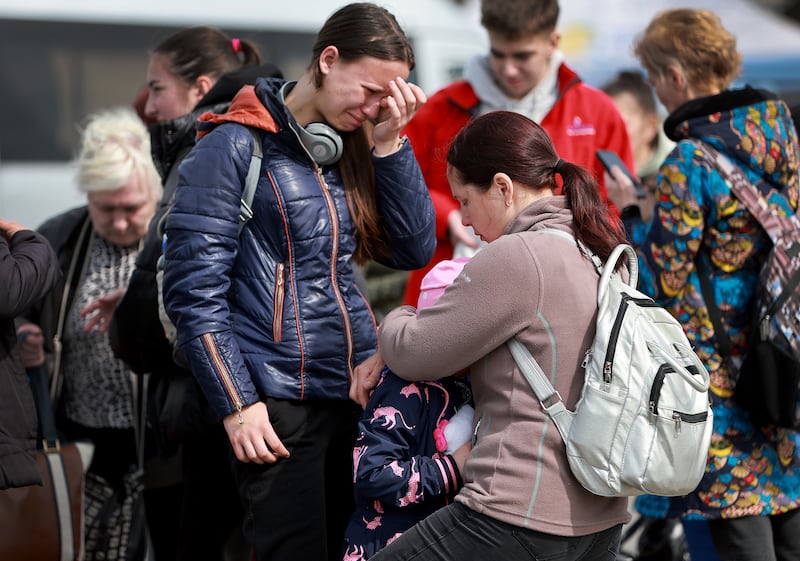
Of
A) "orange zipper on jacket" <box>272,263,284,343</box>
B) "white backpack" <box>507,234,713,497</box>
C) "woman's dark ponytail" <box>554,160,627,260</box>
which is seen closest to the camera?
"white backpack" <box>507,234,713,497</box>

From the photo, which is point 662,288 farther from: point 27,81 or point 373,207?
point 27,81

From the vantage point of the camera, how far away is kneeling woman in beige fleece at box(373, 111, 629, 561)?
86.3 inches

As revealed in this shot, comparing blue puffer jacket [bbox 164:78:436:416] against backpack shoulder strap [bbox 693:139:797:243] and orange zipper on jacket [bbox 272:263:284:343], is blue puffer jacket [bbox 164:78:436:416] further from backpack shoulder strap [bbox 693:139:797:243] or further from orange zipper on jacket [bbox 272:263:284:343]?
backpack shoulder strap [bbox 693:139:797:243]

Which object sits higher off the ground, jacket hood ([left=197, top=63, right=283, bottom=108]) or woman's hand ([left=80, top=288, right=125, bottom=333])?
jacket hood ([left=197, top=63, right=283, bottom=108])

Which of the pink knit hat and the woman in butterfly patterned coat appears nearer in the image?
the pink knit hat

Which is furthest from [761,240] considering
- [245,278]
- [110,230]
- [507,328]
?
[110,230]

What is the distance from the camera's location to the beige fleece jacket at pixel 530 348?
7.18 ft

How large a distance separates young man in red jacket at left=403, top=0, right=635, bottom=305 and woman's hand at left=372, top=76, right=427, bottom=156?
104 cm

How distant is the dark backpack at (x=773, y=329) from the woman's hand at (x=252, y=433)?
53.4 inches

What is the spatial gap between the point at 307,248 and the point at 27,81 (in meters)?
6.46

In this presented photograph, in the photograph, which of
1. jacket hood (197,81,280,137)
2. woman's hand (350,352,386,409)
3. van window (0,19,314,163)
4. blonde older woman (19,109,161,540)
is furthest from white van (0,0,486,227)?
woman's hand (350,352,386,409)

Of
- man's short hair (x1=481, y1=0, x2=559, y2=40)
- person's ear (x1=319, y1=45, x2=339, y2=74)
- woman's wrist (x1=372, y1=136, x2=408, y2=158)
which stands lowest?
woman's wrist (x1=372, y1=136, x2=408, y2=158)

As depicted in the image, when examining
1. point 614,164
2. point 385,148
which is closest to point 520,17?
point 614,164

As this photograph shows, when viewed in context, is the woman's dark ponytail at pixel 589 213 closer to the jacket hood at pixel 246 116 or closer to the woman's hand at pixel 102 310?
the jacket hood at pixel 246 116
